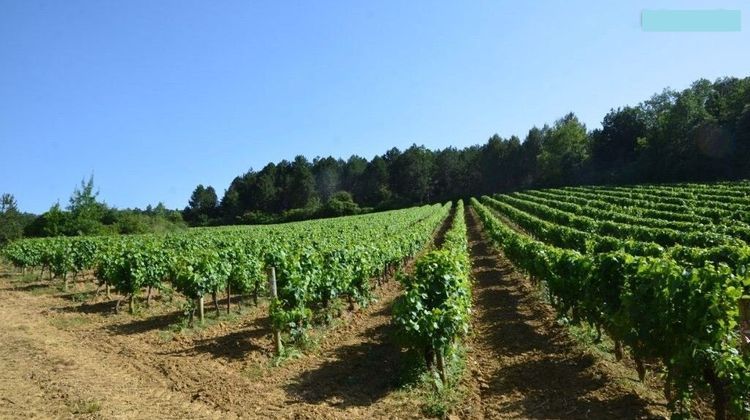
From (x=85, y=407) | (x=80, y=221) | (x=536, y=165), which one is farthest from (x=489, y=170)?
(x=85, y=407)

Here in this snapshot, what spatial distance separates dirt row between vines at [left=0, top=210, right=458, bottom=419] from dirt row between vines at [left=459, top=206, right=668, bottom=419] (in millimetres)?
1363

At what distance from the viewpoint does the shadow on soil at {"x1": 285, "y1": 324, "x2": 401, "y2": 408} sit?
7414mm

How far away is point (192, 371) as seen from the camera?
8.75m

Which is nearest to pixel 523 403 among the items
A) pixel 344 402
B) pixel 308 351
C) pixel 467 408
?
pixel 467 408

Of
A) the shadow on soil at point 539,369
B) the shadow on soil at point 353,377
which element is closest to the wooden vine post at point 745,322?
the shadow on soil at point 539,369

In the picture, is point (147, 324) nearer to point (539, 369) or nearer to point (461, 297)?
point (461, 297)

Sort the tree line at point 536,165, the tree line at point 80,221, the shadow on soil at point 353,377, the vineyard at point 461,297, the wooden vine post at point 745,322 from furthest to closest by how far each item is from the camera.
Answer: the tree line at point 536,165 < the tree line at point 80,221 < the shadow on soil at point 353,377 < the wooden vine post at point 745,322 < the vineyard at point 461,297

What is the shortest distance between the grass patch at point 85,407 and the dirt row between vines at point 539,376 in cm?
532

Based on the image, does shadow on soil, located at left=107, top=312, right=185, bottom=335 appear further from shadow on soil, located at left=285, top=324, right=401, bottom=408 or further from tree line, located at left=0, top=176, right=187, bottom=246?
tree line, located at left=0, top=176, right=187, bottom=246

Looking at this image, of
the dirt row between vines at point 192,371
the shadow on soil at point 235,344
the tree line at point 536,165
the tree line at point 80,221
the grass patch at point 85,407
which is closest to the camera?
the grass patch at point 85,407

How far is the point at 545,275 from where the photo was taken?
1162cm

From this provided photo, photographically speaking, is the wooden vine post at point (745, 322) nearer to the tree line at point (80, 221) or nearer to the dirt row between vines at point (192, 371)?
the dirt row between vines at point (192, 371)

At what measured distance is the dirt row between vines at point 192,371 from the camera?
7043mm

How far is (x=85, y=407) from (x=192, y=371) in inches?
77.5
